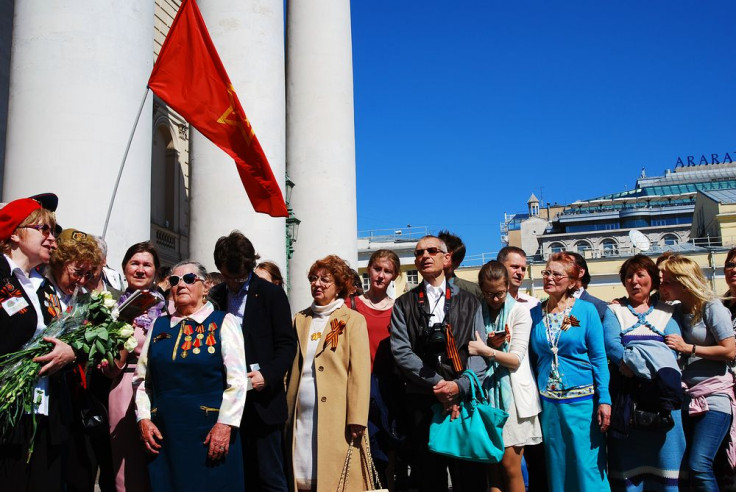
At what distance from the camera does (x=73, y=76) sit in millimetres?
6395

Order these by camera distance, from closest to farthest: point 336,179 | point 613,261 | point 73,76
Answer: point 73,76
point 336,179
point 613,261

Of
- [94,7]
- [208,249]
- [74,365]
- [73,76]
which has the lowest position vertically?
[74,365]

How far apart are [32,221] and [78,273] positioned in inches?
22.2

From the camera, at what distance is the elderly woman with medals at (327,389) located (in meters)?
4.93

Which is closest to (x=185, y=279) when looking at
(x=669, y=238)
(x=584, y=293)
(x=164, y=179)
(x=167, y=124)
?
(x=584, y=293)

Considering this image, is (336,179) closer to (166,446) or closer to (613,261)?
(166,446)

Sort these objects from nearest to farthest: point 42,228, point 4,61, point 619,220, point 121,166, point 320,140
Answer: point 42,228
point 121,166
point 4,61
point 320,140
point 619,220

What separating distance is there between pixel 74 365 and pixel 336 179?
9.53 metres

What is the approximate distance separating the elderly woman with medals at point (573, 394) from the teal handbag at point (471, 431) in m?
0.55

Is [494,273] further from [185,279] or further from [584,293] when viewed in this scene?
[185,279]

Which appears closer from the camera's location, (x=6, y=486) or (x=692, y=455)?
(x=6, y=486)

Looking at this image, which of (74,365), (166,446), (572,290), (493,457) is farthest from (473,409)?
(74,365)

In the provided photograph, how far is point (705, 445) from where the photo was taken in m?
5.36

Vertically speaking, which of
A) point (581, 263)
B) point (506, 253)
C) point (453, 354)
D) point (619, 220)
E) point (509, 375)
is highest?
point (619, 220)
